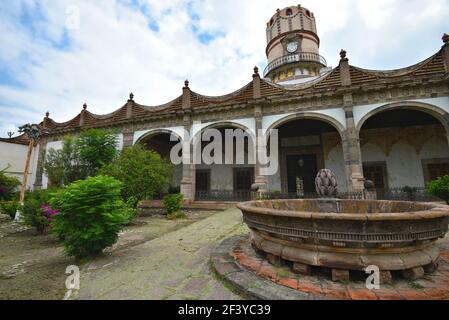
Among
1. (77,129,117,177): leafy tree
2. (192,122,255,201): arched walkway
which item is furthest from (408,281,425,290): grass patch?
(192,122,255,201): arched walkway

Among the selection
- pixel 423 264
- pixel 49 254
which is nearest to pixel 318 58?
pixel 423 264

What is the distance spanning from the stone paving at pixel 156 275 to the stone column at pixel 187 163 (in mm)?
8013

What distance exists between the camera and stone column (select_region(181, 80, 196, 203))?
40.9 feet

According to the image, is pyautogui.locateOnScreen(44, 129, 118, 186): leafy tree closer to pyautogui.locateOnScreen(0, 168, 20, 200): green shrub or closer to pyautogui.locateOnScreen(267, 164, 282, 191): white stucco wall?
pyautogui.locateOnScreen(0, 168, 20, 200): green shrub

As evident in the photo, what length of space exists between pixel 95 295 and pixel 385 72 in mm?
13271

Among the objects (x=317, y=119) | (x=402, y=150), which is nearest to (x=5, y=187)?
(x=317, y=119)

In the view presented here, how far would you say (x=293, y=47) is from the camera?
21.3 metres

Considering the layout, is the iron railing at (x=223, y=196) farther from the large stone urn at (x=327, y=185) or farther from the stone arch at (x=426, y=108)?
the large stone urn at (x=327, y=185)

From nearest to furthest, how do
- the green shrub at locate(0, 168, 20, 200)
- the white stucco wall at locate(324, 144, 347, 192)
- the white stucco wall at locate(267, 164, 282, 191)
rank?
the green shrub at locate(0, 168, 20, 200), the white stucco wall at locate(324, 144, 347, 192), the white stucco wall at locate(267, 164, 282, 191)

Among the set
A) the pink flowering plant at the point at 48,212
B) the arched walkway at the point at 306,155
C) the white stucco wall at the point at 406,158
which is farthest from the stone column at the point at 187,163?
the white stucco wall at the point at 406,158

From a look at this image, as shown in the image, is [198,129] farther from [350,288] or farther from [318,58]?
[318,58]

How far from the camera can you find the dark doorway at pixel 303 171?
14.4 metres

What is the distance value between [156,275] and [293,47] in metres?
23.9

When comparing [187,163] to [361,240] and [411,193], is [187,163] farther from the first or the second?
[411,193]
